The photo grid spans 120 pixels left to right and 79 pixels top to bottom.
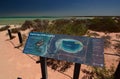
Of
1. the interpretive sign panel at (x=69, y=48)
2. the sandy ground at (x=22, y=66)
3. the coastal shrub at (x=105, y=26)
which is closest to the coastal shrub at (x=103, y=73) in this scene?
the sandy ground at (x=22, y=66)

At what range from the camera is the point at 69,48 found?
13.3 ft

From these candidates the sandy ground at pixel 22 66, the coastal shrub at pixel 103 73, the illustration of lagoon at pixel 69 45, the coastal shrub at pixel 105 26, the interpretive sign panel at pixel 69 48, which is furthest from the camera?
the coastal shrub at pixel 105 26

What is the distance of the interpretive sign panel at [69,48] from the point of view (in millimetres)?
3778

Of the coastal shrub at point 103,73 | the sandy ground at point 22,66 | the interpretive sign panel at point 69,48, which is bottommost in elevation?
the sandy ground at point 22,66

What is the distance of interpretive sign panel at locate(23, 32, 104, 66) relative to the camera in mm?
3778

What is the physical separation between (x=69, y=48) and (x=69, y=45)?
10 cm

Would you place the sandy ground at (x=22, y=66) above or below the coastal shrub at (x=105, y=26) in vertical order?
below

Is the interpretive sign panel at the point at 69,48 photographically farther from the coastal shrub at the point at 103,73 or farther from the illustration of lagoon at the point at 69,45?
the coastal shrub at the point at 103,73

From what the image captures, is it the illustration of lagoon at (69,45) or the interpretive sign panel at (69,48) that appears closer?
the interpretive sign panel at (69,48)

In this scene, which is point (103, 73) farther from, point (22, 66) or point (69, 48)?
point (22, 66)

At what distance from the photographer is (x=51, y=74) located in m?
6.05

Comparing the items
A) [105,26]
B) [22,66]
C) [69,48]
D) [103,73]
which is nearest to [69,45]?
[69,48]

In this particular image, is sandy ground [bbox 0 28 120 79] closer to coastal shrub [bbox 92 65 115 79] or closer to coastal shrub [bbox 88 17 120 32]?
coastal shrub [bbox 92 65 115 79]

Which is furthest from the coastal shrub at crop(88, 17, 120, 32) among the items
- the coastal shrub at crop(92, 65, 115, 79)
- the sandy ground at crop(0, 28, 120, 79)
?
the coastal shrub at crop(92, 65, 115, 79)
